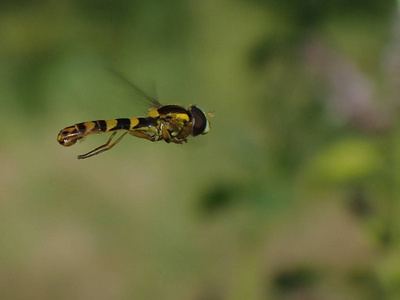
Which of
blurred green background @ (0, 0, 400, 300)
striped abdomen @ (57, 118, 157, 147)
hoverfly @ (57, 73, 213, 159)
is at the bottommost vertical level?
striped abdomen @ (57, 118, 157, 147)

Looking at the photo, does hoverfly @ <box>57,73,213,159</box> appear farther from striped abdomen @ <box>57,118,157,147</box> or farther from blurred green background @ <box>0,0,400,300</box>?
blurred green background @ <box>0,0,400,300</box>

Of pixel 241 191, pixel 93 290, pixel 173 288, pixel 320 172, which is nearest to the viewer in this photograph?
pixel 320 172

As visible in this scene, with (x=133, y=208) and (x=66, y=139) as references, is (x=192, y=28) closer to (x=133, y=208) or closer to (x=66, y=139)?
(x=133, y=208)

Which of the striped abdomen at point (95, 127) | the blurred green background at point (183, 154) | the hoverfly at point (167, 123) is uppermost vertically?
the blurred green background at point (183, 154)

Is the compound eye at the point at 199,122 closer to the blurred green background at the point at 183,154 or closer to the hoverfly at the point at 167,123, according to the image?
the hoverfly at the point at 167,123

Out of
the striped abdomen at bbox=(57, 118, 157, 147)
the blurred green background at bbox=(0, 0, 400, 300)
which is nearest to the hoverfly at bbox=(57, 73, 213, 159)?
the striped abdomen at bbox=(57, 118, 157, 147)

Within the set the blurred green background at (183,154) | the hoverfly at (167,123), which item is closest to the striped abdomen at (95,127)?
the hoverfly at (167,123)

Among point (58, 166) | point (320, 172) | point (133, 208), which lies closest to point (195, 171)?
point (133, 208)
